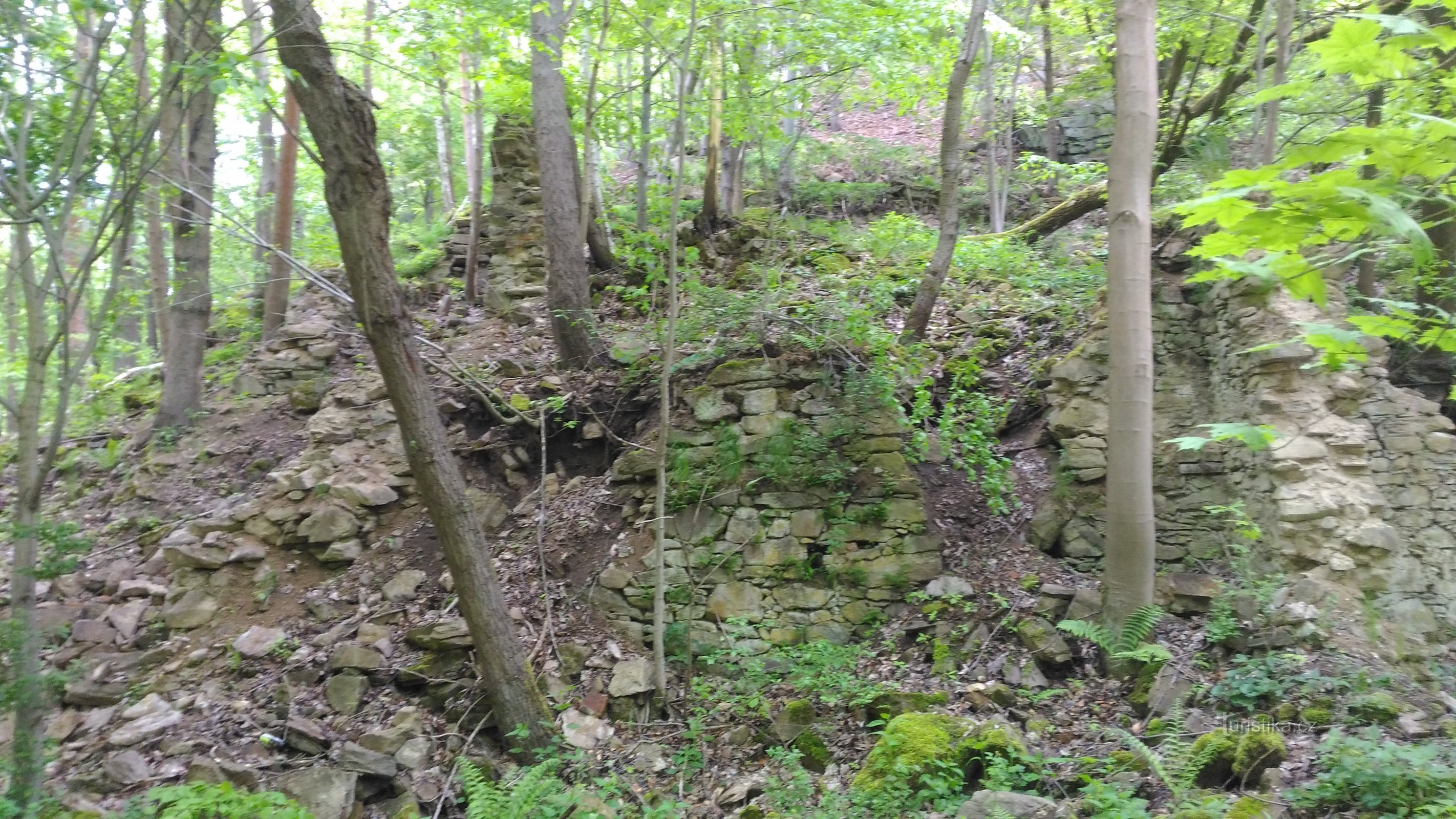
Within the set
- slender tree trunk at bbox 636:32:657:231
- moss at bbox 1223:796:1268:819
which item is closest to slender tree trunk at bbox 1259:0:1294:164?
moss at bbox 1223:796:1268:819

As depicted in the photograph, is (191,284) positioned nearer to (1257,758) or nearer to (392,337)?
(392,337)

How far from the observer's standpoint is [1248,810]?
11.7 feet

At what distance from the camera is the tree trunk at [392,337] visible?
4547mm

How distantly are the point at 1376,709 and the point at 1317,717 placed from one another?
10.7 inches

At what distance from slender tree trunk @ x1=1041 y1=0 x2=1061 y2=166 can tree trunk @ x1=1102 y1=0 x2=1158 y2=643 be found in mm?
4869

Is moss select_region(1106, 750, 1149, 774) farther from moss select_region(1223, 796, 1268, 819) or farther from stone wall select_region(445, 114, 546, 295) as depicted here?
stone wall select_region(445, 114, 546, 295)

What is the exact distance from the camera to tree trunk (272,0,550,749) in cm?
455

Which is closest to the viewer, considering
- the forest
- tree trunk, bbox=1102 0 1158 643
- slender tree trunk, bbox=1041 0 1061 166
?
the forest

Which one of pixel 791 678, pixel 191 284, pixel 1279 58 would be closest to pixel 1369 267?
pixel 1279 58

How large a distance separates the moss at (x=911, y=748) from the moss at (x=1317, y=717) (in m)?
1.82

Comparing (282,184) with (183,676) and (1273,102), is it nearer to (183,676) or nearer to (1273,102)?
(183,676)

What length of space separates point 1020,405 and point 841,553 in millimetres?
2393

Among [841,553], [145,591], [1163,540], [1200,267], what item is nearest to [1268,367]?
[1200,267]

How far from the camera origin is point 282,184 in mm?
8836
